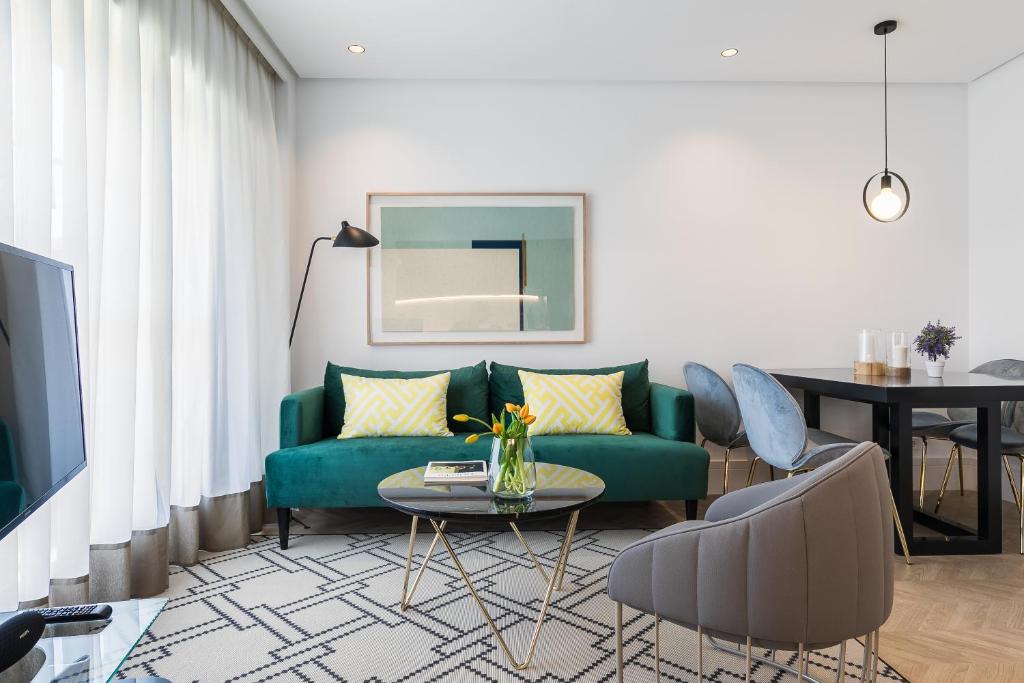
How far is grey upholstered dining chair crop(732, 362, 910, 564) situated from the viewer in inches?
111

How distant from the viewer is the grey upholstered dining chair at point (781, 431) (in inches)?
111

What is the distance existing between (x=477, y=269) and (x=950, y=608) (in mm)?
2895

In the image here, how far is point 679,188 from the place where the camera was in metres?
4.05

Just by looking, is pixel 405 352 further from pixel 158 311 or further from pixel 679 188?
pixel 679 188

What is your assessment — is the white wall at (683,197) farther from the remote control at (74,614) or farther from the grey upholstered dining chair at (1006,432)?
the remote control at (74,614)

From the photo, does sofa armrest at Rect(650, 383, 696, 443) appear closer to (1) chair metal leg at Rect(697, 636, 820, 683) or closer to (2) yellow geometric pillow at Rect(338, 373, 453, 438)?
(2) yellow geometric pillow at Rect(338, 373, 453, 438)

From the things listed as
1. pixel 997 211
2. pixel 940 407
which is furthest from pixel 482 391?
pixel 997 211

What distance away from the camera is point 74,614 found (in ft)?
3.99

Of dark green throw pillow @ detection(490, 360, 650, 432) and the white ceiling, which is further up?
the white ceiling

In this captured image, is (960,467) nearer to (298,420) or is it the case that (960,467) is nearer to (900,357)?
(900,357)

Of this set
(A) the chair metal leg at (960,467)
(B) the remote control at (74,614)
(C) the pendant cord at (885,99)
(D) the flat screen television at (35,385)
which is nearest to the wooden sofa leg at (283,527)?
(D) the flat screen television at (35,385)

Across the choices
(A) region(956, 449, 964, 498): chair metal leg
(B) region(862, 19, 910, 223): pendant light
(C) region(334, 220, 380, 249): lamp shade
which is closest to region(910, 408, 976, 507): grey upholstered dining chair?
(A) region(956, 449, 964, 498): chair metal leg

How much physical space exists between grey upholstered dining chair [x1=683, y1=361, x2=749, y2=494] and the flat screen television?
9.57ft

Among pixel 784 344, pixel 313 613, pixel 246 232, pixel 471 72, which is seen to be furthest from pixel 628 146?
pixel 313 613
